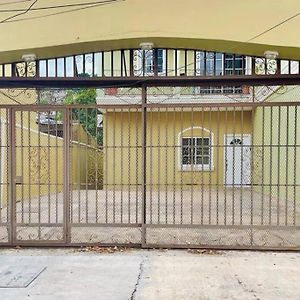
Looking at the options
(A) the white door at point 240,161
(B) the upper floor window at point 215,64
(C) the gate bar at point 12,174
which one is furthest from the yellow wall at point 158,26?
(A) the white door at point 240,161

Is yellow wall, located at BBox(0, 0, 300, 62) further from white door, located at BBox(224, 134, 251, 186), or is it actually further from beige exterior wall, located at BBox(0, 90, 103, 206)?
white door, located at BBox(224, 134, 251, 186)

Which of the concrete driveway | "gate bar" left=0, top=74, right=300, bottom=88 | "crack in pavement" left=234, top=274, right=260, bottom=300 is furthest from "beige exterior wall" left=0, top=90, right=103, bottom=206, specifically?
"crack in pavement" left=234, top=274, right=260, bottom=300

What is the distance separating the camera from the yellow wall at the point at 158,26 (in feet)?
18.7

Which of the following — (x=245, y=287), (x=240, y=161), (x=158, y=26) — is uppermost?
(x=158, y=26)

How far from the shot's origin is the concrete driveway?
178 inches

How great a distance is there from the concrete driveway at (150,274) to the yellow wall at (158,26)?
2901 mm

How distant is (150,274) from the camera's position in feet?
17.0

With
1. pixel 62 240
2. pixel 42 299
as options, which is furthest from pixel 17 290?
pixel 62 240

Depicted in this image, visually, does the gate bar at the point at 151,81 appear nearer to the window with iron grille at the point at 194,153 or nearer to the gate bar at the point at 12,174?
the gate bar at the point at 12,174

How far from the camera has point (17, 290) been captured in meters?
4.60

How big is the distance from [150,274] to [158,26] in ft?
10.7

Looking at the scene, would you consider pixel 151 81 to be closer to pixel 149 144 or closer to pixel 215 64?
pixel 215 64

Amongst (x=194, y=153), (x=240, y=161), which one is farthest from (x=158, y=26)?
(x=240, y=161)

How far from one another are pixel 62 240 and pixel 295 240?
3856mm
